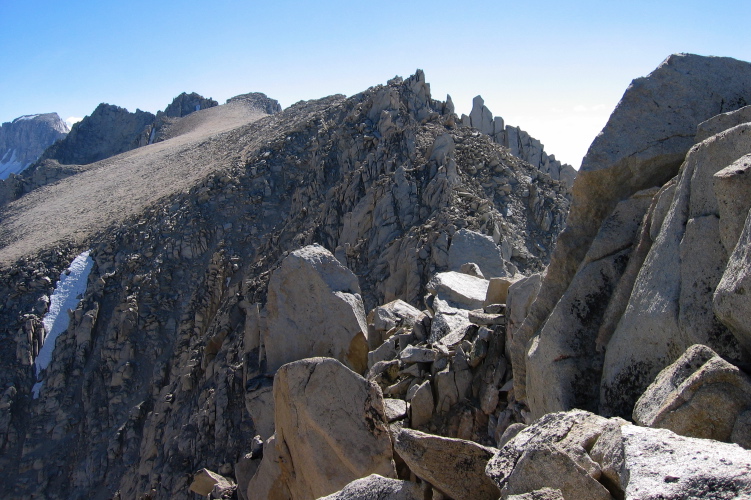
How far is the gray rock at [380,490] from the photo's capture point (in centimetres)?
557

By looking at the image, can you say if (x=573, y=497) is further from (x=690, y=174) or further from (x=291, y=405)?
(x=291, y=405)

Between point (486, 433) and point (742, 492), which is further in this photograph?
point (486, 433)

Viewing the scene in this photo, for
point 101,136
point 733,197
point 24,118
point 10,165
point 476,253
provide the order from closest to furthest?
point 733,197 < point 476,253 < point 101,136 < point 10,165 < point 24,118

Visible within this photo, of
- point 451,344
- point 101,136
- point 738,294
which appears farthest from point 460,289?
point 101,136

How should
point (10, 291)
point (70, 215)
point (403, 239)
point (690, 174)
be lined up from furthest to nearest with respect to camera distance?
1. point (70, 215)
2. point (10, 291)
3. point (403, 239)
4. point (690, 174)

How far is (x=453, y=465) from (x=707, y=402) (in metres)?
2.27

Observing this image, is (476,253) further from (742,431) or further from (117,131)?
(117,131)

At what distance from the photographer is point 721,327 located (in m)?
5.00

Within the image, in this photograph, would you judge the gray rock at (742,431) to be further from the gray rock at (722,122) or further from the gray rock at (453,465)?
the gray rock at (722,122)

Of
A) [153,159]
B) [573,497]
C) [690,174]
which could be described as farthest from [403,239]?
[153,159]

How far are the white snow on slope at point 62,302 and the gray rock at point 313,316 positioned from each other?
85.0ft

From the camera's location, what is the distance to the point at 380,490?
5.67 metres

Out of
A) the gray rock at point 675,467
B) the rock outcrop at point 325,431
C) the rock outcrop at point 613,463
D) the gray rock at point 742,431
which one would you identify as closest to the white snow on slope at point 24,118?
the rock outcrop at point 325,431

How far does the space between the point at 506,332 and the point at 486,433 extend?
4.97ft
